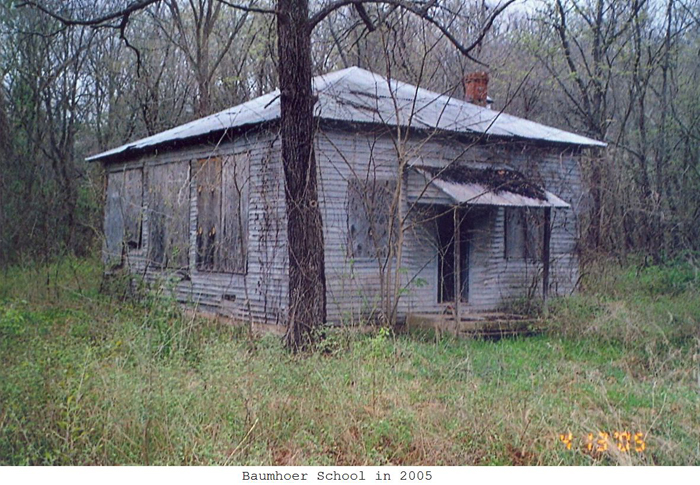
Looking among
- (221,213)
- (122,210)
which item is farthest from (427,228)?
(122,210)

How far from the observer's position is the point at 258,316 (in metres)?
9.40

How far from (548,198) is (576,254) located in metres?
1.83

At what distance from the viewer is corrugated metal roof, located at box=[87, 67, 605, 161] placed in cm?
907

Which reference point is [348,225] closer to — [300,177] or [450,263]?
[450,263]

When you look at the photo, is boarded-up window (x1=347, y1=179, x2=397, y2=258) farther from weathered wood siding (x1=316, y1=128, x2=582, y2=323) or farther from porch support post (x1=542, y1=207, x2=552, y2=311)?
porch support post (x1=542, y1=207, x2=552, y2=311)

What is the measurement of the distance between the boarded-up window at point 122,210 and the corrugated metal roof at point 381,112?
125 cm

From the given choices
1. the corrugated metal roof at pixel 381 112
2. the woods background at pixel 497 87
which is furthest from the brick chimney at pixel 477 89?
the corrugated metal roof at pixel 381 112

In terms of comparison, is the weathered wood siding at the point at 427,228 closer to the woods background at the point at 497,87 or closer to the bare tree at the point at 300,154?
the woods background at the point at 497,87

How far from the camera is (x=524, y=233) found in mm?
10953

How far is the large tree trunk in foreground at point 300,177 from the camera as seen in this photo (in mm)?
6832

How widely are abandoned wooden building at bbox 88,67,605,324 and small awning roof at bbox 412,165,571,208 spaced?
0.09 feet
